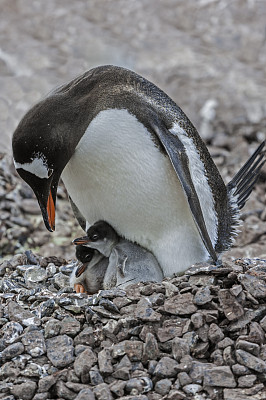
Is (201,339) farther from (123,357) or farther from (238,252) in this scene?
(238,252)

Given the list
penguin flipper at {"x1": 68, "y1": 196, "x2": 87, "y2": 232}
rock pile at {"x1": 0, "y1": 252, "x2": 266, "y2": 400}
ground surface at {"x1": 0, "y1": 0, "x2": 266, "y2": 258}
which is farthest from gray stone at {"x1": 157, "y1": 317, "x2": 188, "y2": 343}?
ground surface at {"x1": 0, "y1": 0, "x2": 266, "y2": 258}

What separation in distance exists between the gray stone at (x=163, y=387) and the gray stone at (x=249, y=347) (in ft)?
0.96

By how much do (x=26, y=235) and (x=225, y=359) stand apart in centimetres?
307

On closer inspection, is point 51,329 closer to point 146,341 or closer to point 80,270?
point 146,341

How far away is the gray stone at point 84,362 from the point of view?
248 cm

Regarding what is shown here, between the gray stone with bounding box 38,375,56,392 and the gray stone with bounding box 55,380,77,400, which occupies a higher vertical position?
the gray stone with bounding box 38,375,56,392

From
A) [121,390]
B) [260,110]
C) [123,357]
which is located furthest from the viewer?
[260,110]

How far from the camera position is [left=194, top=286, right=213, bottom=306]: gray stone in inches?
106

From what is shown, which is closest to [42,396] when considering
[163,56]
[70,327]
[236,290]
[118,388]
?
[118,388]

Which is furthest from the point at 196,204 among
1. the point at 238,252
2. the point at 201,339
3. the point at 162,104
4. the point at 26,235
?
the point at 26,235

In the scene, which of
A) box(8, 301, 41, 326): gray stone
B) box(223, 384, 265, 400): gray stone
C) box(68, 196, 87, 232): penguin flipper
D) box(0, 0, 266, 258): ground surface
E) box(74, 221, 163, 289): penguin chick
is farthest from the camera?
box(0, 0, 266, 258): ground surface

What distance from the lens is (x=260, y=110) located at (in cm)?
772

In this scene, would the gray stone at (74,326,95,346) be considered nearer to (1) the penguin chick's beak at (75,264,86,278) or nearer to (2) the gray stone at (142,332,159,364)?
(2) the gray stone at (142,332,159,364)

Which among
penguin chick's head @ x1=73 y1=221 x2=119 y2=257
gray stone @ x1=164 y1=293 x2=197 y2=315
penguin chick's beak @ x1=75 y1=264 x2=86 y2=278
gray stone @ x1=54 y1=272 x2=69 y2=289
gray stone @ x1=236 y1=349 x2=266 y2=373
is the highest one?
A: penguin chick's head @ x1=73 y1=221 x2=119 y2=257
